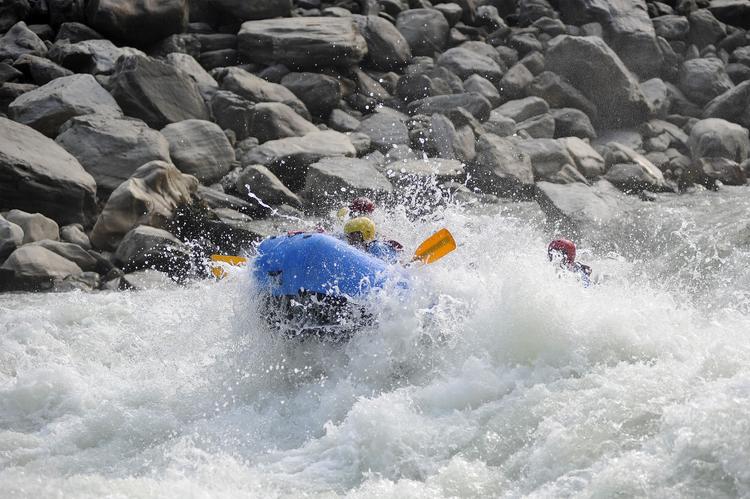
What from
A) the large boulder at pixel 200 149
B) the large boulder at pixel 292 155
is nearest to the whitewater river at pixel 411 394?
the large boulder at pixel 200 149

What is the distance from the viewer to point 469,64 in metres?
13.8

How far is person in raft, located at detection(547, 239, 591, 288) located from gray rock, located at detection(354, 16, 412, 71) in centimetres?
770

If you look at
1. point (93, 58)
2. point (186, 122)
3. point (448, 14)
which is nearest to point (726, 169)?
point (448, 14)

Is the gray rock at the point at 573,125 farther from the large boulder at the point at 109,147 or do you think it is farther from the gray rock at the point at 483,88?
the large boulder at the point at 109,147

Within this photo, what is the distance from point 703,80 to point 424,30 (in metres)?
4.62

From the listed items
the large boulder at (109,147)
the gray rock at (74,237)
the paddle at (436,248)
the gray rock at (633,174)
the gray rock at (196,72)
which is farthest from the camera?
the gray rock at (196,72)

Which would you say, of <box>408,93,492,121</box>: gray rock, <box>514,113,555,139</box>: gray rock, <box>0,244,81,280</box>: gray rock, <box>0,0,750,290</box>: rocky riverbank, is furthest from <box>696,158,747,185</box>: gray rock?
<box>0,244,81,280</box>: gray rock

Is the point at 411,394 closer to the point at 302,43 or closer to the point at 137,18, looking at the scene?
the point at 302,43

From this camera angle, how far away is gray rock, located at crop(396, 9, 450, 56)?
1444 cm

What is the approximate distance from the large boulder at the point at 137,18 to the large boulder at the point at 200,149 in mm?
3085

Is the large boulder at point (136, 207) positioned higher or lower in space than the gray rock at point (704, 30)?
higher

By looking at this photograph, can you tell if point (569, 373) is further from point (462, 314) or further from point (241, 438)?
point (241, 438)

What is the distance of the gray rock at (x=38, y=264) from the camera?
7.82 metres

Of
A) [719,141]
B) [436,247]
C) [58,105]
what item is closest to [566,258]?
[436,247]
